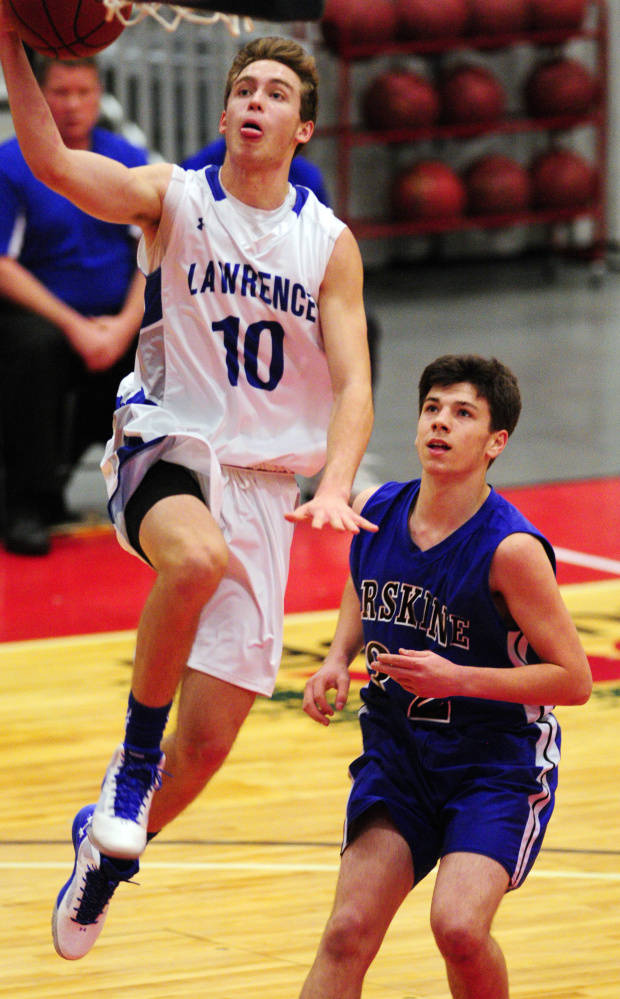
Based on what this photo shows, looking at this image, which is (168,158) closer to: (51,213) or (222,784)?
(51,213)

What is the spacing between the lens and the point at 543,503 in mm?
7543

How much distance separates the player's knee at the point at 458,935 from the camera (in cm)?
278

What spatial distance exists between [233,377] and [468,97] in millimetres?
9664

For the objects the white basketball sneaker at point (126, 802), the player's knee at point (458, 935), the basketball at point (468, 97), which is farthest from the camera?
the basketball at point (468, 97)

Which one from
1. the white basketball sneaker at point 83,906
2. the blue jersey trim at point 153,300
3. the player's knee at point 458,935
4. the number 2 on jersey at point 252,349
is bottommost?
the white basketball sneaker at point 83,906

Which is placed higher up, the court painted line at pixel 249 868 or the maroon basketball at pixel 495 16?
the maroon basketball at pixel 495 16

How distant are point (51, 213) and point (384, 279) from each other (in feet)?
23.0

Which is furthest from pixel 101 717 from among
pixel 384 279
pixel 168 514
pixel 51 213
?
pixel 384 279

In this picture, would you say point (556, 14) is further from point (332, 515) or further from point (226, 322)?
point (332, 515)

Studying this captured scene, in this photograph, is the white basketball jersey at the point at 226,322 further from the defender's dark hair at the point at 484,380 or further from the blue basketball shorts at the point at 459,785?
the blue basketball shorts at the point at 459,785

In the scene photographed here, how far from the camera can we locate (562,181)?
12992 millimetres

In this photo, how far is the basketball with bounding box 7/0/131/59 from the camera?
329cm

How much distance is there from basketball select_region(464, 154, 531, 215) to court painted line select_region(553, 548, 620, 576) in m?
6.44

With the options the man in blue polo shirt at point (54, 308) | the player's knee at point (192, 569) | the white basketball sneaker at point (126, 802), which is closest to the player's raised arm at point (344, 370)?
the player's knee at point (192, 569)
